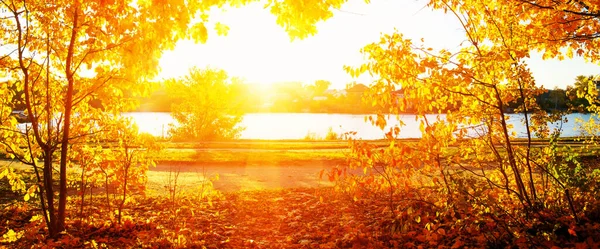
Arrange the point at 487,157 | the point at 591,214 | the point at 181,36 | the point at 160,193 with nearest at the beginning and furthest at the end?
1. the point at 591,214
2. the point at 181,36
3. the point at 487,157
4. the point at 160,193

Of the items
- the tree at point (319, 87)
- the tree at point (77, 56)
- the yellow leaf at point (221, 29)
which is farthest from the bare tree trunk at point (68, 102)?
the tree at point (319, 87)

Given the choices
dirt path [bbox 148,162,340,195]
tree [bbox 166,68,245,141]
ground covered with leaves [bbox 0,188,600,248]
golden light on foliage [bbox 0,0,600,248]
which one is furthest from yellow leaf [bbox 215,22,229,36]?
tree [bbox 166,68,245,141]

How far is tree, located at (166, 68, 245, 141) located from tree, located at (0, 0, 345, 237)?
18.3 m

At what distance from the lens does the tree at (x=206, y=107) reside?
24281 millimetres

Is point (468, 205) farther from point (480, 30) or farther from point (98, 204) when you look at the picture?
point (98, 204)

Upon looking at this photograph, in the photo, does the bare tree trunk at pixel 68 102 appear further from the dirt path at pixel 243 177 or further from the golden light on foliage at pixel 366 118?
the dirt path at pixel 243 177

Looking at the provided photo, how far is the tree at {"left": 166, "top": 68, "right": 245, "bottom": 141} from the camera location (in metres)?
24.3

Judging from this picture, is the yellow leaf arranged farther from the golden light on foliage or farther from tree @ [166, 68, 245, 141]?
tree @ [166, 68, 245, 141]

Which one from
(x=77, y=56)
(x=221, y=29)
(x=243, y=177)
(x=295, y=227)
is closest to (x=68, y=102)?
(x=77, y=56)

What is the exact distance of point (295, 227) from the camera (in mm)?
6418

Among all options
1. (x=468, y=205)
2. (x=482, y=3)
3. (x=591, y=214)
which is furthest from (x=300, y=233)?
(x=482, y=3)

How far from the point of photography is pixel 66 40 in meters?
5.36

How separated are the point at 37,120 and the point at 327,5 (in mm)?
3767

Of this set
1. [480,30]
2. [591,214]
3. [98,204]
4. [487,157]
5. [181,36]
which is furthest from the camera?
[98,204]
